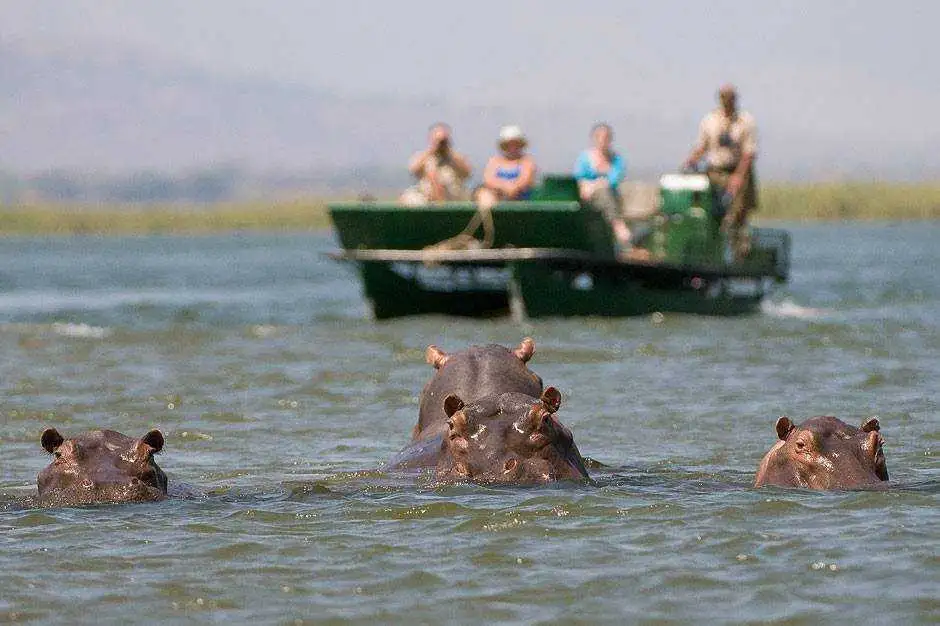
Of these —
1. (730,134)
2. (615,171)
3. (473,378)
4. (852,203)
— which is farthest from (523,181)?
(852,203)

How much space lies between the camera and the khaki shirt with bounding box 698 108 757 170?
18891 millimetres

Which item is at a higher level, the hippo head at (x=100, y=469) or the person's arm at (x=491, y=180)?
the person's arm at (x=491, y=180)

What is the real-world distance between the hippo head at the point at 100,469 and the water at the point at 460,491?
8 centimetres

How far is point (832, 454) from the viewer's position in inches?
302

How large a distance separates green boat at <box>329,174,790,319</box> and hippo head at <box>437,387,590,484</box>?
10.4m

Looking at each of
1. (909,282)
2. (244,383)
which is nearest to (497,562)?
(244,383)

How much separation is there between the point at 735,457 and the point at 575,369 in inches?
190

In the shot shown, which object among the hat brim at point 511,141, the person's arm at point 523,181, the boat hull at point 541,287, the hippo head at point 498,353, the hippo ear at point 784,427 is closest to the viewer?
the hippo ear at point 784,427

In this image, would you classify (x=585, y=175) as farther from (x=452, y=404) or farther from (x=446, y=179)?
(x=452, y=404)

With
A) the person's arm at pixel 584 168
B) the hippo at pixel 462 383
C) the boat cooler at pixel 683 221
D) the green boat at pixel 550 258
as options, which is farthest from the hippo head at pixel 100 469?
the boat cooler at pixel 683 221

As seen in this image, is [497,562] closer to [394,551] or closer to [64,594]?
[394,551]

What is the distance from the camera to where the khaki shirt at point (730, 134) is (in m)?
18.9

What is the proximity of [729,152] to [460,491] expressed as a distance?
1191cm

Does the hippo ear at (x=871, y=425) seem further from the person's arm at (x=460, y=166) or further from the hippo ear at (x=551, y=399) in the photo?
the person's arm at (x=460, y=166)
